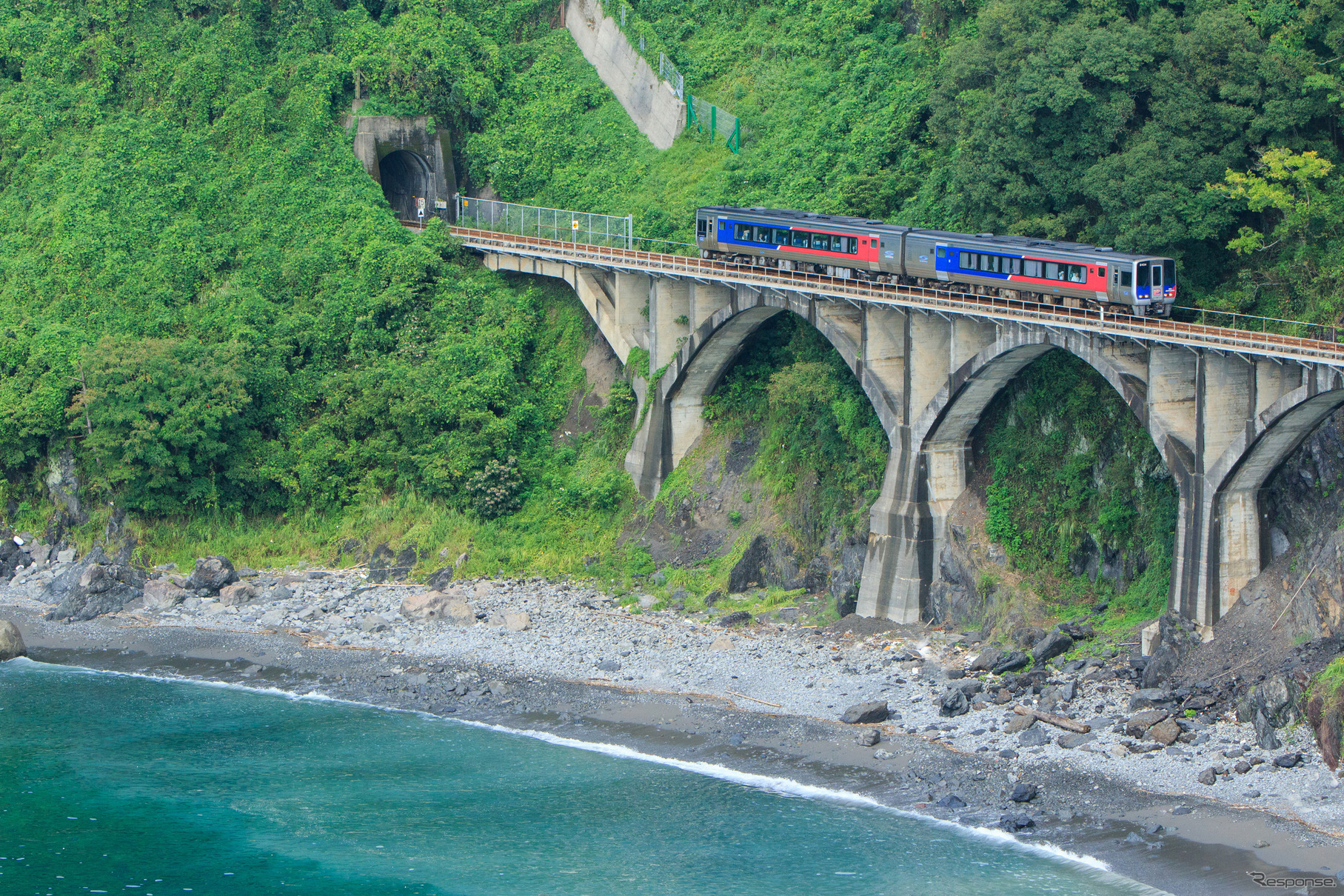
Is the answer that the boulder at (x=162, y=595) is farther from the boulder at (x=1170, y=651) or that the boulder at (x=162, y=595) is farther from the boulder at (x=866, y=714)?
the boulder at (x=1170, y=651)

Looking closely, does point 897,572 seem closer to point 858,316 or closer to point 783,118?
point 858,316

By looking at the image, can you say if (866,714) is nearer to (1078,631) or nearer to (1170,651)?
(1078,631)

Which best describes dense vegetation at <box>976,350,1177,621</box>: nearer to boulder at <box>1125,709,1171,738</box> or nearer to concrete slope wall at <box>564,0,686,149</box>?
boulder at <box>1125,709,1171,738</box>

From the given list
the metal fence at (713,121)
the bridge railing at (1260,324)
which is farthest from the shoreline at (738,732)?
the metal fence at (713,121)

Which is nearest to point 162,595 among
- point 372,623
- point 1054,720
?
point 372,623

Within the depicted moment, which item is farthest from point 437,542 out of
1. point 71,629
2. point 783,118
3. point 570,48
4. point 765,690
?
point 570,48

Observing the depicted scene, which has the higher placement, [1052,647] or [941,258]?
[941,258]
